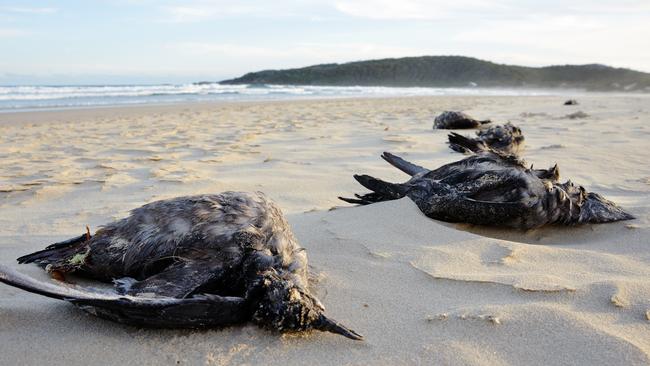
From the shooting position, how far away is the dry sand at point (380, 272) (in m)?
1.88

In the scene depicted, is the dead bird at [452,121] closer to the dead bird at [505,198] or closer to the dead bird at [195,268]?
the dead bird at [505,198]

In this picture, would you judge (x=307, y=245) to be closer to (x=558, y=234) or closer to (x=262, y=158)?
(x=558, y=234)

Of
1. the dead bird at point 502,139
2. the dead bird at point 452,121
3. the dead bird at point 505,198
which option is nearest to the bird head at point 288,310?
the dead bird at point 505,198

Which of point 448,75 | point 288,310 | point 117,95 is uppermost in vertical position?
point 448,75

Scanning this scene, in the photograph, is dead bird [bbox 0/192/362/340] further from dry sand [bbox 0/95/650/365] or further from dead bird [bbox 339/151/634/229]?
dead bird [bbox 339/151/634/229]

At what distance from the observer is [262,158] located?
637cm

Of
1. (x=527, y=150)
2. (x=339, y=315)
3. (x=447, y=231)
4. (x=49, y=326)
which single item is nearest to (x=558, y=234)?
(x=447, y=231)

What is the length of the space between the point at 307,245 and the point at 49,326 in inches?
54.0

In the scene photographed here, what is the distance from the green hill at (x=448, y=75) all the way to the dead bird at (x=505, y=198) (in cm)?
4269

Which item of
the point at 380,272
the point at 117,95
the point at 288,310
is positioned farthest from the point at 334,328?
the point at 117,95

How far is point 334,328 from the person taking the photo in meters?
1.93

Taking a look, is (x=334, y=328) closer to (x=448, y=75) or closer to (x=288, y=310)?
(x=288, y=310)

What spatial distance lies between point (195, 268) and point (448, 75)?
57.4 metres

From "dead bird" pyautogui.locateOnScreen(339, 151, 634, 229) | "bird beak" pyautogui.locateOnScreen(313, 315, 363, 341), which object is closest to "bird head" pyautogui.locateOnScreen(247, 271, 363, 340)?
"bird beak" pyautogui.locateOnScreen(313, 315, 363, 341)
